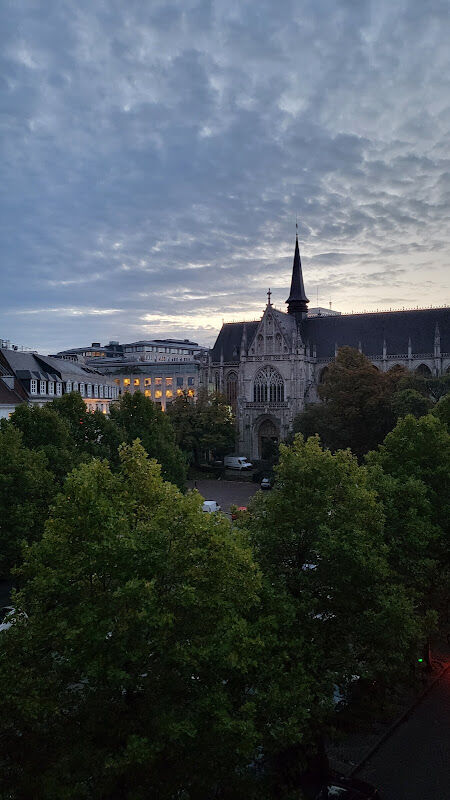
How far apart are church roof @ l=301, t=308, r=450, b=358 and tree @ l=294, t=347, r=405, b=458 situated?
2451cm

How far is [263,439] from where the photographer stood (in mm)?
95188

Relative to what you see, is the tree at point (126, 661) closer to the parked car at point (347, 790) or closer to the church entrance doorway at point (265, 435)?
the parked car at point (347, 790)

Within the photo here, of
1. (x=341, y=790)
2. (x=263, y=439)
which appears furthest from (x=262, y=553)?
(x=263, y=439)

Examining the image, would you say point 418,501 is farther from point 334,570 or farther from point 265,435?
point 265,435

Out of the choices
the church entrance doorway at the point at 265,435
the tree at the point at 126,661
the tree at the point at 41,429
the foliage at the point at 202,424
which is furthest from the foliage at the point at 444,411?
the church entrance doorway at the point at 265,435

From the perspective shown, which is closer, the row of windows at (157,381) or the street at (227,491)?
the street at (227,491)

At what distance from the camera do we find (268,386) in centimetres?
9488

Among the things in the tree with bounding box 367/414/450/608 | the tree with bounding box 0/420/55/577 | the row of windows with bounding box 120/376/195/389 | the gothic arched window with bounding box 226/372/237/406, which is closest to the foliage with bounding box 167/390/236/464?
the gothic arched window with bounding box 226/372/237/406

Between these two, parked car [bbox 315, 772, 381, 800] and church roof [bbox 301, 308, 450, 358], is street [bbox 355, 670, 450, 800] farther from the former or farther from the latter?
church roof [bbox 301, 308, 450, 358]

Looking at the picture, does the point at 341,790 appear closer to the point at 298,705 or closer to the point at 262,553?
the point at 298,705

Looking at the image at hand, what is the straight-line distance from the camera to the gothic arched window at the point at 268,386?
308ft

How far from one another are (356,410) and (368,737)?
148 feet

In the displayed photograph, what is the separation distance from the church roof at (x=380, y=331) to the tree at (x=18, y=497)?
7046 centimetres

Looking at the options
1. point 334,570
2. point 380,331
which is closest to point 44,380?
point 380,331
